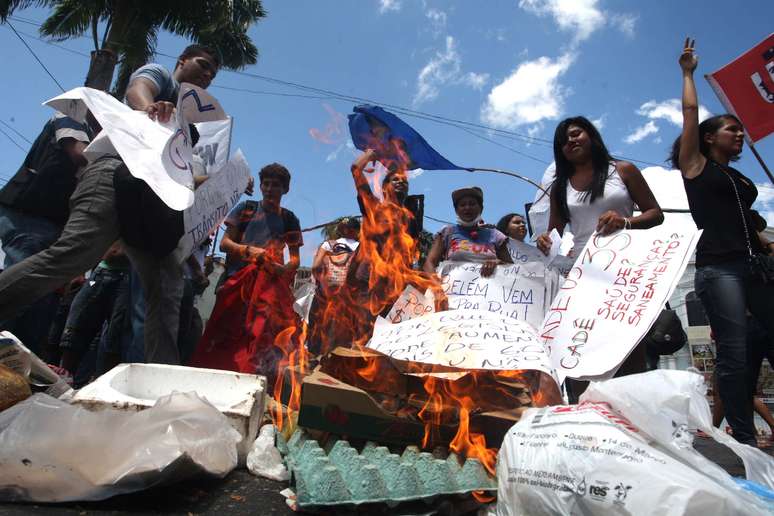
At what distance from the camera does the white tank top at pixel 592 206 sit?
3.06 metres

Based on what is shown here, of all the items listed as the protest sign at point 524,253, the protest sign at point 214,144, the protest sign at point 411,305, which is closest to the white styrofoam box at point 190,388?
the protest sign at point 411,305

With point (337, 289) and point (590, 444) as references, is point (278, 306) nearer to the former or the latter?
point (337, 289)

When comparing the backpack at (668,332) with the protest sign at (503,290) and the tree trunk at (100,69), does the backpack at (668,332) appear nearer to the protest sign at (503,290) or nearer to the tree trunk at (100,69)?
the protest sign at (503,290)

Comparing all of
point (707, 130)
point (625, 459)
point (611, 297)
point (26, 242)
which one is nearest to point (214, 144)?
point (26, 242)

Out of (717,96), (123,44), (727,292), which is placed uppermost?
(123,44)

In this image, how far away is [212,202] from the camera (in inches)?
133

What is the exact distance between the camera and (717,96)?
467cm

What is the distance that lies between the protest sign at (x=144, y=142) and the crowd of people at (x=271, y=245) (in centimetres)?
10

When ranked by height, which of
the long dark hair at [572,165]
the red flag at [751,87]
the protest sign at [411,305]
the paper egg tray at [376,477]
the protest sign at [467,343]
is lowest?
the paper egg tray at [376,477]

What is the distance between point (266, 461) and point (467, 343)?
102 cm

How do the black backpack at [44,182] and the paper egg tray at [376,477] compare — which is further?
the black backpack at [44,182]

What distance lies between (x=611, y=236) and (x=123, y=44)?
13.9m

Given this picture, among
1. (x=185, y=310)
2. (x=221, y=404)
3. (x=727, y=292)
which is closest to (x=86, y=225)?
(x=221, y=404)

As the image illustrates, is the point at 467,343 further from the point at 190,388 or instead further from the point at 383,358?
the point at 190,388
